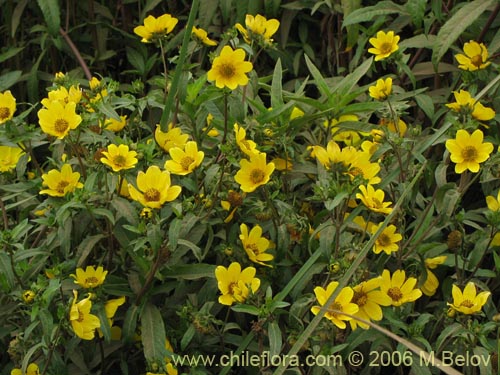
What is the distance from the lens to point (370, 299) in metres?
1.74

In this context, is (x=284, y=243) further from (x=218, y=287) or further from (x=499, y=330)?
(x=499, y=330)

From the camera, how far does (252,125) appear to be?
1949 millimetres

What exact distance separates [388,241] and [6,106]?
89 centimetres

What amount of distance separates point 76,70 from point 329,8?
0.83 meters

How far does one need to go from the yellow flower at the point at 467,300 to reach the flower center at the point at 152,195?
2.04ft

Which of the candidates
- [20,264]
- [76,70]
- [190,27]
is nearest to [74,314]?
[20,264]

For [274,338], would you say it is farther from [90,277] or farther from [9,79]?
[9,79]

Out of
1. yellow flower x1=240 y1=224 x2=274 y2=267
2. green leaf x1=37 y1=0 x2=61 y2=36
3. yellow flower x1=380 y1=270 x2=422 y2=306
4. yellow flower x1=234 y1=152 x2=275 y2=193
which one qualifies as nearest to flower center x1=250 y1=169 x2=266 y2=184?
yellow flower x1=234 y1=152 x2=275 y2=193

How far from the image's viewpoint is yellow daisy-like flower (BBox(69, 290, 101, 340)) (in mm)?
1646

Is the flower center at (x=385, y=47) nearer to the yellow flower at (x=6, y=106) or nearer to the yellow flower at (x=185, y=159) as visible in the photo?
the yellow flower at (x=185, y=159)

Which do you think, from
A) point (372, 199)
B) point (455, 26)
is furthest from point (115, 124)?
point (455, 26)

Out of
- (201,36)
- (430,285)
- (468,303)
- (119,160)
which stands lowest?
(430,285)

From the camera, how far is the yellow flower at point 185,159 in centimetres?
179

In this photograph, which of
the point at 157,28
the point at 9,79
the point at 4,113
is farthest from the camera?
the point at 9,79
